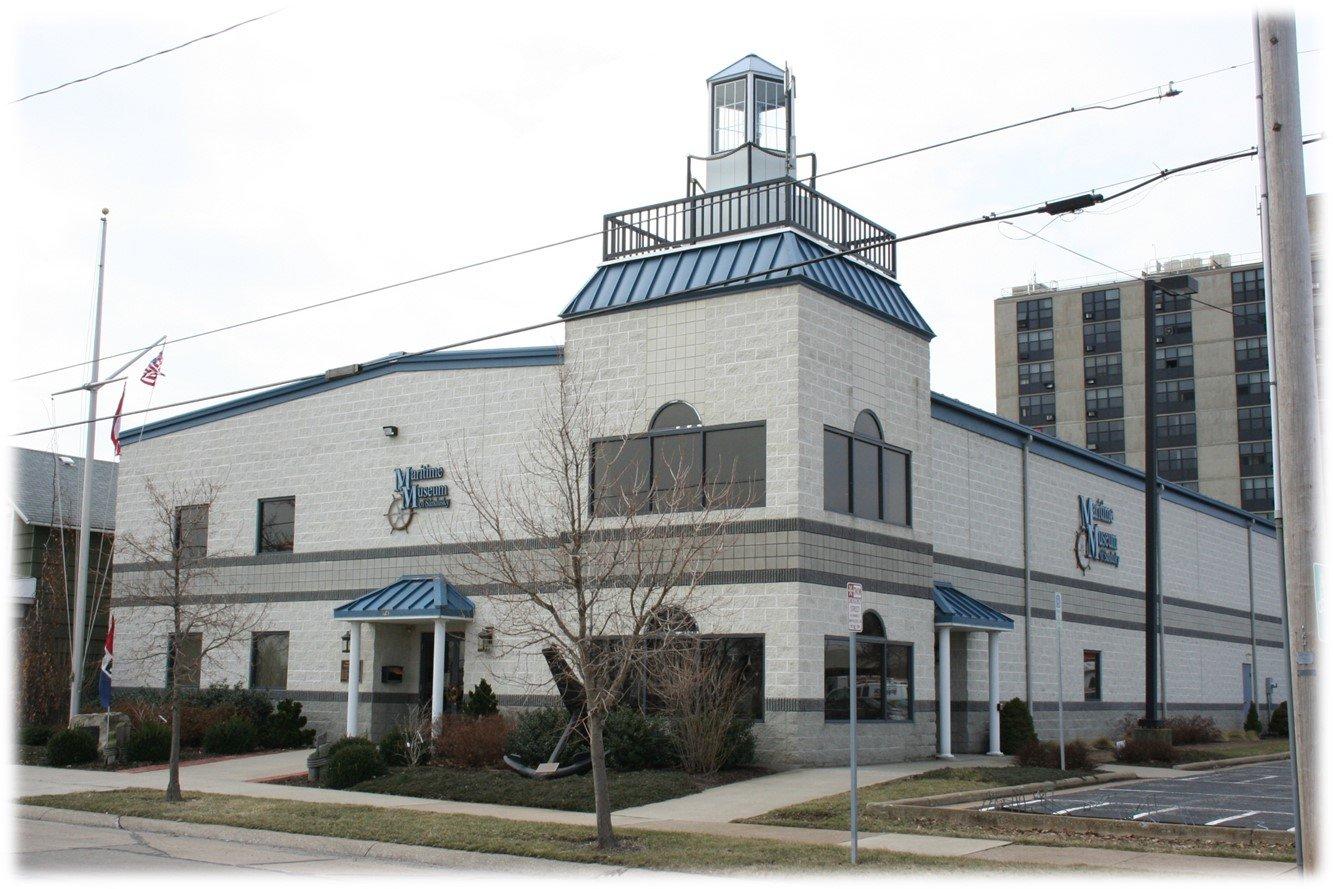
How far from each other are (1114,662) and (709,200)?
18.5m

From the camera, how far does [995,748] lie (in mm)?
28844

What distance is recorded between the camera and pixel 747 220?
86.2ft

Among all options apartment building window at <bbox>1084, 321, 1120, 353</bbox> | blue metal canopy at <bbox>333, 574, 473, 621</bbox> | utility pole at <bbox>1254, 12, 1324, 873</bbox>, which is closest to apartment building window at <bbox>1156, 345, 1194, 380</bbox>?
apartment building window at <bbox>1084, 321, 1120, 353</bbox>

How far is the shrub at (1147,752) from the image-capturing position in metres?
28.3

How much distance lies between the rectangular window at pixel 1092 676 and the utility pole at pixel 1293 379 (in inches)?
960

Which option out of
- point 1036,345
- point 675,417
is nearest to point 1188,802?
point 675,417

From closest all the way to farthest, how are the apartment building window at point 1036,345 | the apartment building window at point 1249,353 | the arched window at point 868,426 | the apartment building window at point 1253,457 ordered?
the arched window at point 868,426
the apartment building window at point 1253,457
the apartment building window at point 1249,353
the apartment building window at point 1036,345

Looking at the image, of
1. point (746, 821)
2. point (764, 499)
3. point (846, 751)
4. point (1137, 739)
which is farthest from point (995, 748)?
point (746, 821)

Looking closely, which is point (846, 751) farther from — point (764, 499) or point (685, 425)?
point (685, 425)

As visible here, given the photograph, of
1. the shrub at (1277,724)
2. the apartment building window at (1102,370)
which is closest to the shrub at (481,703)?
the shrub at (1277,724)

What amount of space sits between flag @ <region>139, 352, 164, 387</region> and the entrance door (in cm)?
1027

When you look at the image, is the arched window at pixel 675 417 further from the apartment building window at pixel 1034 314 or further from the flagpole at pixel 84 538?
the apartment building window at pixel 1034 314

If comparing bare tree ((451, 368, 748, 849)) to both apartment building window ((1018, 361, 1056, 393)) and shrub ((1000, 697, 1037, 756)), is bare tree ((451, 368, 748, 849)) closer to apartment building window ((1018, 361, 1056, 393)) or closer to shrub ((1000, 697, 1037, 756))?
shrub ((1000, 697, 1037, 756))

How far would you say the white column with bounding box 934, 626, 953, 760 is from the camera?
27281 mm
